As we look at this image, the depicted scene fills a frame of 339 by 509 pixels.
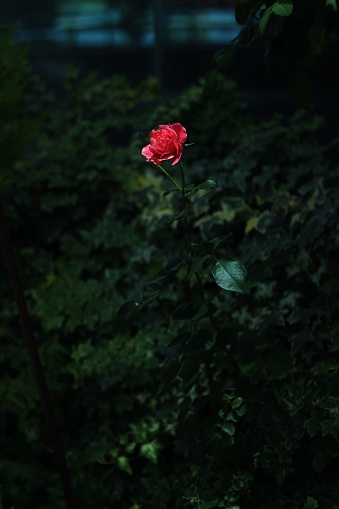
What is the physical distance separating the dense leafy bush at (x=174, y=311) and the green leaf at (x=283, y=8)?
0.54m

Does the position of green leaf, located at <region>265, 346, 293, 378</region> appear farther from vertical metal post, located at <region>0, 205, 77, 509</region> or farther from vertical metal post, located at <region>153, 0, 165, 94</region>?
vertical metal post, located at <region>153, 0, 165, 94</region>

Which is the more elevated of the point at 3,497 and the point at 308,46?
the point at 308,46

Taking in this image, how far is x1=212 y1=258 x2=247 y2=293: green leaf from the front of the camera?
2.97 metres

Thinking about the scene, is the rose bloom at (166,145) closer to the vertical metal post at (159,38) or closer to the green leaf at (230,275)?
the green leaf at (230,275)

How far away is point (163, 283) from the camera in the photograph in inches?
130

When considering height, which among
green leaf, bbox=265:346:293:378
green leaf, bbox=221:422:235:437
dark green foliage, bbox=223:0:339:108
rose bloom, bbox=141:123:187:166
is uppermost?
dark green foliage, bbox=223:0:339:108

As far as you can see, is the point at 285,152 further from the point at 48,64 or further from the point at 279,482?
the point at 48,64

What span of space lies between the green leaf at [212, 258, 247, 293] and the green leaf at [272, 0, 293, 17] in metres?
0.83

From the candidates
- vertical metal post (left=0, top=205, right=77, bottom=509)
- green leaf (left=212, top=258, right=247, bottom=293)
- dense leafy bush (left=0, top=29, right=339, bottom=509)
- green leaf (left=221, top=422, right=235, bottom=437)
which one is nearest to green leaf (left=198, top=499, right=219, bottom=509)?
dense leafy bush (left=0, top=29, right=339, bottom=509)

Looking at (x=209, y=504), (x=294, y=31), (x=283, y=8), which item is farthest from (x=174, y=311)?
(x=283, y=8)

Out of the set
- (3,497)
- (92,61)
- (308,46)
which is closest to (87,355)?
(3,497)

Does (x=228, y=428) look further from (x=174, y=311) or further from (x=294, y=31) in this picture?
(x=294, y=31)

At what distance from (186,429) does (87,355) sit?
105cm

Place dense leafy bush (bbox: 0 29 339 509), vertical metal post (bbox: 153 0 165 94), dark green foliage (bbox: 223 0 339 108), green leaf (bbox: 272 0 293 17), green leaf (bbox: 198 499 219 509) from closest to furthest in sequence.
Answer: green leaf (bbox: 272 0 293 17)
dark green foliage (bbox: 223 0 339 108)
green leaf (bbox: 198 499 219 509)
dense leafy bush (bbox: 0 29 339 509)
vertical metal post (bbox: 153 0 165 94)
